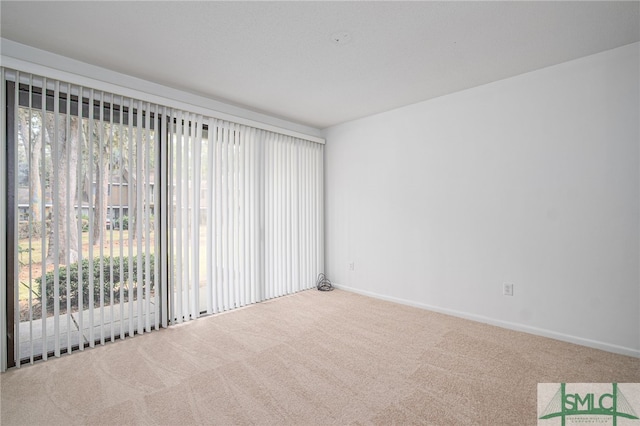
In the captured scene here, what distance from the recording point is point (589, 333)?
8.82ft

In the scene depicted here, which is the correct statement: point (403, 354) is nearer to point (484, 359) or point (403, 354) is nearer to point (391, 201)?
point (484, 359)

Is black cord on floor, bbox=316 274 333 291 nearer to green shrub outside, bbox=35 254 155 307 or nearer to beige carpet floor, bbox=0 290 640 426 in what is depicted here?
beige carpet floor, bbox=0 290 640 426

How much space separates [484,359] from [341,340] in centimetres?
122

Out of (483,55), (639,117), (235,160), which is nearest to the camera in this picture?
(639,117)

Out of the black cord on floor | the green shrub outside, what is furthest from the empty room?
the black cord on floor

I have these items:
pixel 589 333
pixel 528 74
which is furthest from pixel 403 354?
pixel 528 74

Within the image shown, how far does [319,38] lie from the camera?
Answer: 2.36 meters

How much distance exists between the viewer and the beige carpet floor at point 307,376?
72.7 inches

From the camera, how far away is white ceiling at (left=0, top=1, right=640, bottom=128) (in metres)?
2.02

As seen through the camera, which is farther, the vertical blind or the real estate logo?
the vertical blind

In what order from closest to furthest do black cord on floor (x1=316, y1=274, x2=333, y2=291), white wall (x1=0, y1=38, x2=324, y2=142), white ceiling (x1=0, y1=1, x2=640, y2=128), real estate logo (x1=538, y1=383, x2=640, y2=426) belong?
real estate logo (x1=538, y1=383, x2=640, y2=426) < white ceiling (x1=0, y1=1, x2=640, y2=128) < white wall (x1=0, y1=38, x2=324, y2=142) < black cord on floor (x1=316, y1=274, x2=333, y2=291)

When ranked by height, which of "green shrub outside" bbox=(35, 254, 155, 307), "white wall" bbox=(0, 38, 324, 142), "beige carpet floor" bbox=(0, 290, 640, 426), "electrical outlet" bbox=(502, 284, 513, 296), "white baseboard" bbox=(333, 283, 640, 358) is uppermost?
"white wall" bbox=(0, 38, 324, 142)

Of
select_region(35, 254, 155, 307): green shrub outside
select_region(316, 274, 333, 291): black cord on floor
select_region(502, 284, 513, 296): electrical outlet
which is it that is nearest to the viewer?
select_region(35, 254, 155, 307): green shrub outside

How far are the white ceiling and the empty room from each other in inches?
0.9
